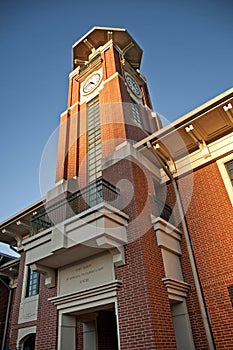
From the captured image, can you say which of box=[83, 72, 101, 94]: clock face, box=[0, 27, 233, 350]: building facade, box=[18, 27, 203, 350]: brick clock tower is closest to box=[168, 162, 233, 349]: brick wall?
box=[0, 27, 233, 350]: building facade

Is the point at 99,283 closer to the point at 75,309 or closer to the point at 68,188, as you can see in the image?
the point at 75,309

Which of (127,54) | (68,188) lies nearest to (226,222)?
(68,188)

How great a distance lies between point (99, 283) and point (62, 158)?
723 cm

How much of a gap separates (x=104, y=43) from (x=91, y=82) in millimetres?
4072

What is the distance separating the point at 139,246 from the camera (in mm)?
6922

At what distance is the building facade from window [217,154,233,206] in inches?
1.3

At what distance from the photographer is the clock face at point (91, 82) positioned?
583 inches

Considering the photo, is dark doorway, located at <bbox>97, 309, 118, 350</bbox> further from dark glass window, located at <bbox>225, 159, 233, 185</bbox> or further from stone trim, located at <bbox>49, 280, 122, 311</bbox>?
dark glass window, located at <bbox>225, 159, 233, 185</bbox>

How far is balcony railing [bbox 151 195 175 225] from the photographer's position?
28.2 feet

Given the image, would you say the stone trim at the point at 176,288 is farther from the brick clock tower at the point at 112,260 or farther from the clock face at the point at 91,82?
the clock face at the point at 91,82

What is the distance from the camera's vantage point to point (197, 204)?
8695mm

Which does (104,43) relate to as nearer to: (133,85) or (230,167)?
(133,85)

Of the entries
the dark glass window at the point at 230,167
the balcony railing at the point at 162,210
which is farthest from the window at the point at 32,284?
the dark glass window at the point at 230,167

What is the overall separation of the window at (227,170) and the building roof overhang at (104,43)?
38.8ft
